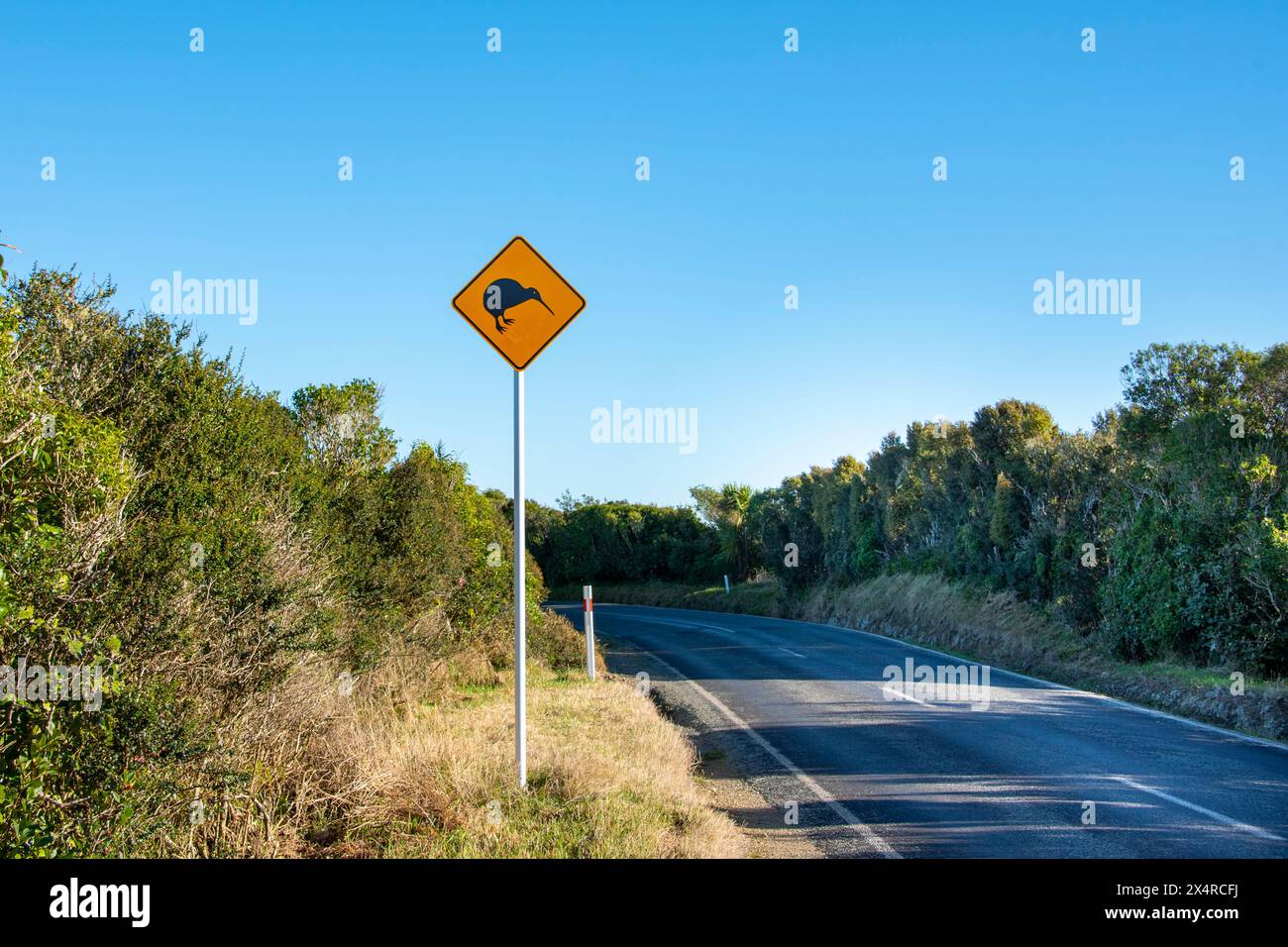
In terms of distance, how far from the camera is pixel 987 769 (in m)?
8.59

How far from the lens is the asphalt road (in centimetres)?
646

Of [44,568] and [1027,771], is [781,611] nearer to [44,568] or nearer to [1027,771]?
[1027,771]

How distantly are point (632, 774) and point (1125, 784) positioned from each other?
15.2 ft

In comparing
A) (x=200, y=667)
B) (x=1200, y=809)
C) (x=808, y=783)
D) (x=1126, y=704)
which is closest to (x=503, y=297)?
(x=200, y=667)

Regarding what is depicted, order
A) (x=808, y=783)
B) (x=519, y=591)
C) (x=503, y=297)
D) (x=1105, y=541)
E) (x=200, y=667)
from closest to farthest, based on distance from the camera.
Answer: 1. (x=200, y=667)
2. (x=519, y=591)
3. (x=503, y=297)
4. (x=808, y=783)
5. (x=1105, y=541)

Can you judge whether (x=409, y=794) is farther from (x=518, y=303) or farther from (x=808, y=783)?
(x=808, y=783)

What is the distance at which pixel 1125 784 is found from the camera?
Result: 790cm

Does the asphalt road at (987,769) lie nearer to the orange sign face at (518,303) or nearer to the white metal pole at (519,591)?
the white metal pole at (519,591)

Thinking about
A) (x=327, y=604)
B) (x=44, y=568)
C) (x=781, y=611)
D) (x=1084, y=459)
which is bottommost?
(x=781, y=611)

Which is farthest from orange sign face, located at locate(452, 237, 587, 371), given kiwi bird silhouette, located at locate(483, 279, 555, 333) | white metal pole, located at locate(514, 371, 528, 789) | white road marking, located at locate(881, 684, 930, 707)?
white road marking, located at locate(881, 684, 930, 707)

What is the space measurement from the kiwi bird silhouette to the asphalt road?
15.8 feet

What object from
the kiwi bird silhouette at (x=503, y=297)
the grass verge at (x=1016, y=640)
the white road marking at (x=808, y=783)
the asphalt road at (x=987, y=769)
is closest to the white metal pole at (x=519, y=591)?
the kiwi bird silhouette at (x=503, y=297)

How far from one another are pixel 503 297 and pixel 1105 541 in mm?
15122
